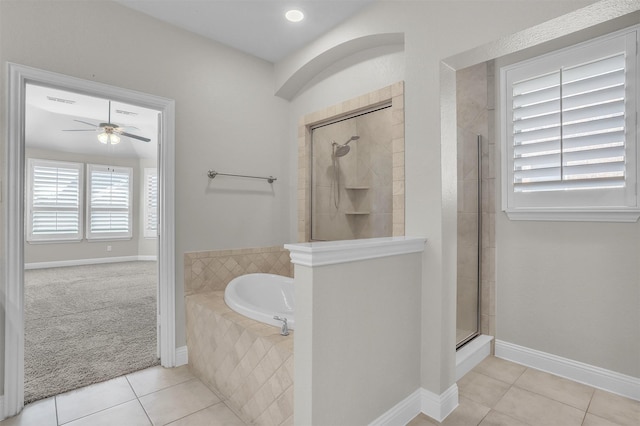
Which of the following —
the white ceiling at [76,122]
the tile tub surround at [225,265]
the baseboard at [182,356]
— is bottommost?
the baseboard at [182,356]

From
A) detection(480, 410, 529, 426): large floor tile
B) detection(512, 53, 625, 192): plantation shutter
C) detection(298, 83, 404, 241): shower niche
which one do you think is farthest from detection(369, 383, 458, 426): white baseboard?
detection(512, 53, 625, 192): plantation shutter

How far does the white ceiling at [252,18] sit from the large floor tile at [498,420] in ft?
8.82

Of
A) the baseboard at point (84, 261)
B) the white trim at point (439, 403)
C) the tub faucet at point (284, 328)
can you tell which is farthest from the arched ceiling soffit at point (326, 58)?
the baseboard at point (84, 261)

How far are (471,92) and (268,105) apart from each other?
1.78 m

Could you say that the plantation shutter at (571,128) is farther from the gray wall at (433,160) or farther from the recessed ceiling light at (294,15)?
the recessed ceiling light at (294,15)

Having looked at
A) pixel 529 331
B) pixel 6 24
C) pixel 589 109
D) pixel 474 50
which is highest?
pixel 6 24

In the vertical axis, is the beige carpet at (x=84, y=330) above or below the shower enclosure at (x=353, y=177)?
below

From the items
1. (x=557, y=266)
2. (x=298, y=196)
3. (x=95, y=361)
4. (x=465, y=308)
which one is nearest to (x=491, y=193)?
(x=557, y=266)

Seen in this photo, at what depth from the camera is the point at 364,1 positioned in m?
2.23

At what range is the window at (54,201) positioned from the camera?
6500 millimetres

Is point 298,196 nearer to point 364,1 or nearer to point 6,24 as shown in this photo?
point 364,1

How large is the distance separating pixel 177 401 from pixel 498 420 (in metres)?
1.89

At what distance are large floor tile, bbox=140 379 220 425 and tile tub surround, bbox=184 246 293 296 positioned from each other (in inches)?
26.7

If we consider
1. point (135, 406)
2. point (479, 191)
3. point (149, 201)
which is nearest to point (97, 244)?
point (149, 201)
